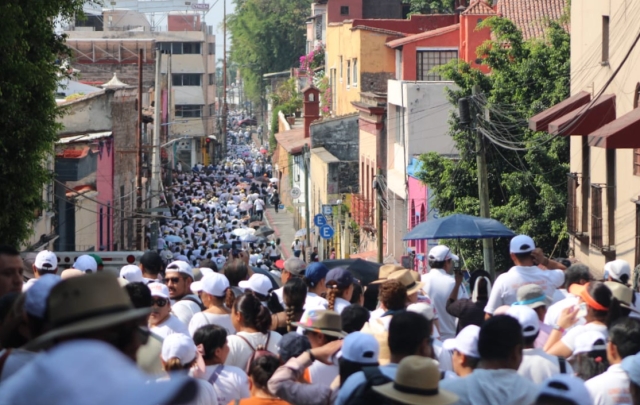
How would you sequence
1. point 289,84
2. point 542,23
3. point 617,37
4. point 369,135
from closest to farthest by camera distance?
point 617,37 < point 542,23 < point 369,135 < point 289,84

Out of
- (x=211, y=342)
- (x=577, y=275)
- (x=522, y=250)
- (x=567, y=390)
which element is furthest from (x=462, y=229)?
(x=567, y=390)

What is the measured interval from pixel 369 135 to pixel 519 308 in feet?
113

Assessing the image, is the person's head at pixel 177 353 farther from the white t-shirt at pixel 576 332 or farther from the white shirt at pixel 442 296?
the white shirt at pixel 442 296

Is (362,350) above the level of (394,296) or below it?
below

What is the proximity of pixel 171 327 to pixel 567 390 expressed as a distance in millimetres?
3803

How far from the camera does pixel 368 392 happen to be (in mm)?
5125

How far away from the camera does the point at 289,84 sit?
251 feet

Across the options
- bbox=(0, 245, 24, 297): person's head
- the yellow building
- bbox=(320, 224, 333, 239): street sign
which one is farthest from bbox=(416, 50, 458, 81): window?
bbox=(0, 245, 24, 297): person's head

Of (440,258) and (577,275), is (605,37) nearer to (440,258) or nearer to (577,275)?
(440,258)

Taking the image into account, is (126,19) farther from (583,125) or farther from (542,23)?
(583,125)

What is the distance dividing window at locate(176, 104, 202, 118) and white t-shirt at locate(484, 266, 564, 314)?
86.3 meters

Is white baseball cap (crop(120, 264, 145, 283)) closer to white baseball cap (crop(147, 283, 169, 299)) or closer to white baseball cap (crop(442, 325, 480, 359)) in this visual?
white baseball cap (crop(147, 283, 169, 299))

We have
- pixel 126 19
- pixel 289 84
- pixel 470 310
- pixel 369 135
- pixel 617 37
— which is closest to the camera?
pixel 470 310

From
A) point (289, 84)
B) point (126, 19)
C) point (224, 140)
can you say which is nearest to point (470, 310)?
point (289, 84)
